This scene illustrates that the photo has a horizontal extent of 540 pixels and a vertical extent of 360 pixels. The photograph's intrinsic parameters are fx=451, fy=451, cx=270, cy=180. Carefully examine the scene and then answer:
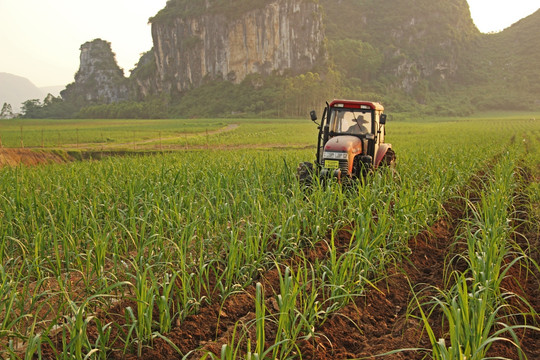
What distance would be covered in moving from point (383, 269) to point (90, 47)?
145 m

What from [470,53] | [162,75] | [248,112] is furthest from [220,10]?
[470,53]

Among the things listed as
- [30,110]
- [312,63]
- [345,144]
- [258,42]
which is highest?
[258,42]

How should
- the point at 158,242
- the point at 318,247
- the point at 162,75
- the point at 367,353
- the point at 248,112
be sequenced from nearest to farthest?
1. the point at 367,353
2. the point at 158,242
3. the point at 318,247
4. the point at 248,112
5. the point at 162,75

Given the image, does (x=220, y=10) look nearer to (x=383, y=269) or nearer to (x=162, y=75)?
(x=162, y=75)

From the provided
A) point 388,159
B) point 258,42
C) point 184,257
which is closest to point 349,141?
point 388,159

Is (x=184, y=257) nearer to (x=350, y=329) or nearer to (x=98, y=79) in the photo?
(x=350, y=329)

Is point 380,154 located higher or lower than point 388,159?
higher

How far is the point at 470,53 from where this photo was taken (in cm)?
14200

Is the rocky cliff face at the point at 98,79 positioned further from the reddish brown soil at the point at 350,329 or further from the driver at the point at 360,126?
the reddish brown soil at the point at 350,329

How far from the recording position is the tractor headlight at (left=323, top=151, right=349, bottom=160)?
306 inches

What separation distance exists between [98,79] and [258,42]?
54.8 meters

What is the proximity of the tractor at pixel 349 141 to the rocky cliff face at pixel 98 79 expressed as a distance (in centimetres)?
13104

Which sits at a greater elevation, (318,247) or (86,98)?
(86,98)

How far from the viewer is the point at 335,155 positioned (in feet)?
25.7
